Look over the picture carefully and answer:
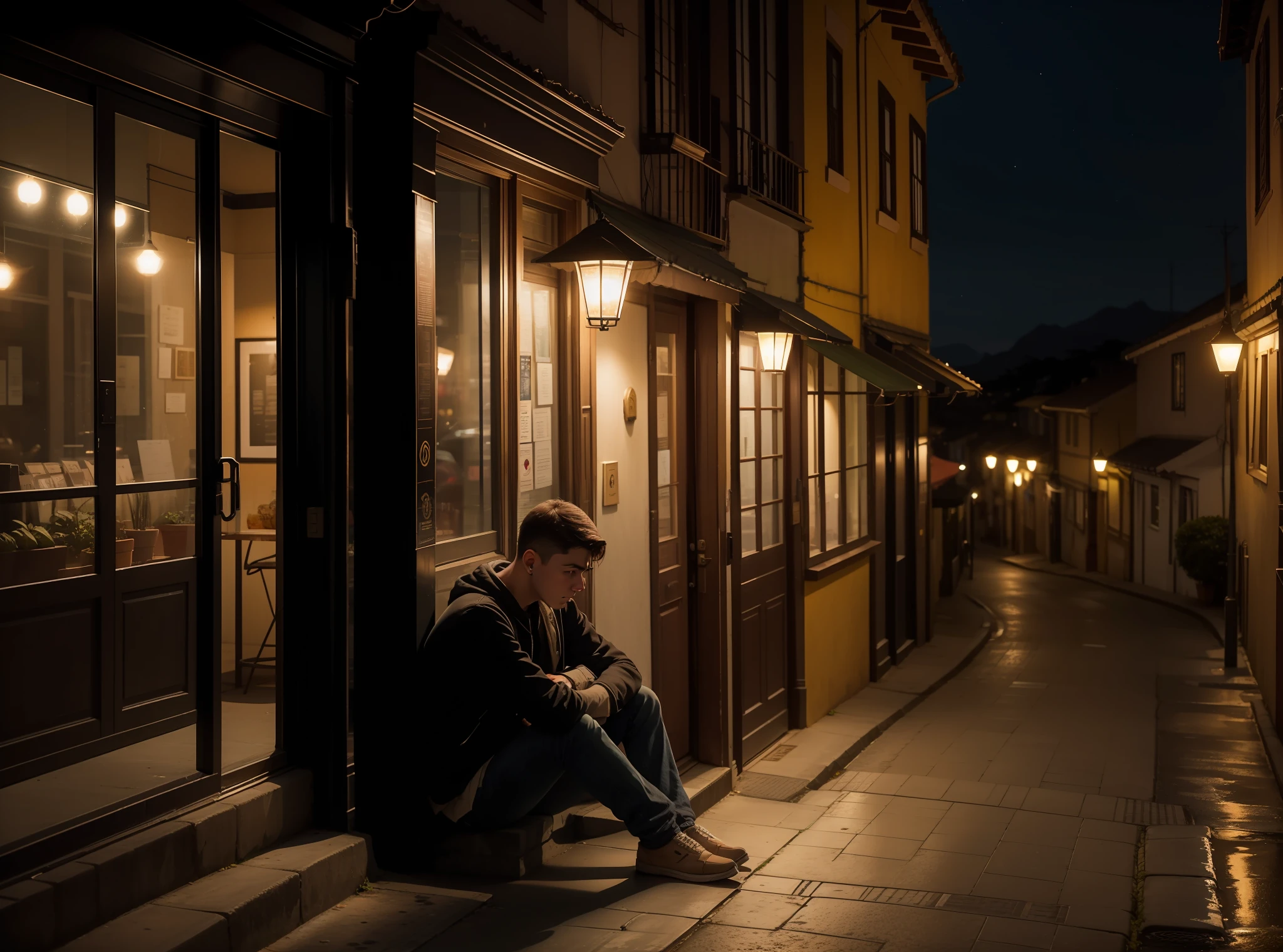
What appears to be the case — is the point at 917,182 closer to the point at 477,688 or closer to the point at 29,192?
the point at 477,688

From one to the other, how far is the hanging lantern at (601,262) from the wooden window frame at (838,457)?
462cm

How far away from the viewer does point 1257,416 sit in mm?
13203

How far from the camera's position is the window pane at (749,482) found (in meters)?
9.11

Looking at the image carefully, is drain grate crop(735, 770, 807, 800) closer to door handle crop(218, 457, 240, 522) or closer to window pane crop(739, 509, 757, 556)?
window pane crop(739, 509, 757, 556)

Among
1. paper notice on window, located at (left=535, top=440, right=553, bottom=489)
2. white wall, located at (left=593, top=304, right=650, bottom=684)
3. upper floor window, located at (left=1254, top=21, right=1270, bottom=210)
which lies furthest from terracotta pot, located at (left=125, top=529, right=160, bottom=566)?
upper floor window, located at (left=1254, top=21, right=1270, bottom=210)

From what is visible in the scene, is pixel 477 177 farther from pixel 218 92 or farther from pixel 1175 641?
pixel 1175 641

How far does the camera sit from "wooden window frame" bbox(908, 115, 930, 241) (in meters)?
15.9

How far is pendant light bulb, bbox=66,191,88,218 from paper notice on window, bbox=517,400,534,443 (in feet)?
7.41

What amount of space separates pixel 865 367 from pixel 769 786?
139 inches

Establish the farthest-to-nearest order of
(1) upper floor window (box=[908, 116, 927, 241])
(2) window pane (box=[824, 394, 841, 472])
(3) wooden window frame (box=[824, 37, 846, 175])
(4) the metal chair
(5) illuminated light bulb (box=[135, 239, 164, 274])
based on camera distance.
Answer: (1) upper floor window (box=[908, 116, 927, 241]), (3) wooden window frame (box=[824, 37, 846, 175]), (2) window pane (box=[824, 394, 841, 472]), (4) the metal chair, (5) illuminated light bulb (box=[135, 239, 164, 274])

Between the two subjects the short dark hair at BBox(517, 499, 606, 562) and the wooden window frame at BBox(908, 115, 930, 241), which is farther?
the wooden window frame at BBox(908, 115, 930, 241)

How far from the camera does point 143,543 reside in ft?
14.7

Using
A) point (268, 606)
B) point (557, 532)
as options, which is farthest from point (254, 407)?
point (557, 532)

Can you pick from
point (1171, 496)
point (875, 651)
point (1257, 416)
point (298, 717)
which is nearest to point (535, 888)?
point (298, 717)
